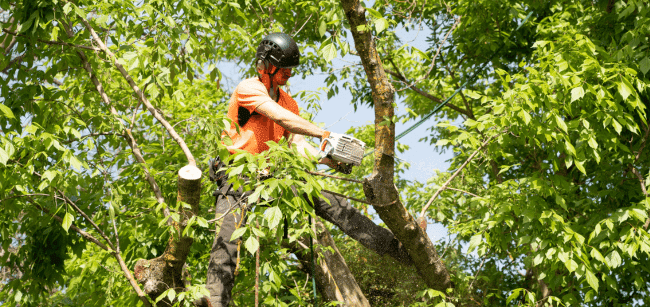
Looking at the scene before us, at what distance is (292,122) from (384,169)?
1.88 feet

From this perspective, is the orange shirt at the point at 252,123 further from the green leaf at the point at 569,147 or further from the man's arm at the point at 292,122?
the green leaf at the point at 569,147

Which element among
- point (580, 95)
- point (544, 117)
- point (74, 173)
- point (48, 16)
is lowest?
point (74, 173)

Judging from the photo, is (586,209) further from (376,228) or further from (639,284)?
(376,228)

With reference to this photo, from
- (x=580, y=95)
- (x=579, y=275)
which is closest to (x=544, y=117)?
(x=580, y=95)

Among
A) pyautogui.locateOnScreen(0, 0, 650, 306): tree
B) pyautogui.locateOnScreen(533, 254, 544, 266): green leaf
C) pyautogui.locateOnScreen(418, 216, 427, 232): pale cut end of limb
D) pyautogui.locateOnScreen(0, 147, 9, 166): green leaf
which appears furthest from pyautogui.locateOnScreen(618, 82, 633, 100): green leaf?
pyautogui.locateOnScreen(0, 147, 9, 166): green leaf

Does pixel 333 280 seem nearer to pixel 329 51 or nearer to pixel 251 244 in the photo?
pixel 251 244

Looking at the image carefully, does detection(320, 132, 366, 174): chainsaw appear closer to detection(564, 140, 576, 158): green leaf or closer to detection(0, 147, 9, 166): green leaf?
detection(564, 140, 576, 158): green leaf

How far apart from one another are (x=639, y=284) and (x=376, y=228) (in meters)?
2.25

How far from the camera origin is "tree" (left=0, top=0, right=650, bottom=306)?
3.31m

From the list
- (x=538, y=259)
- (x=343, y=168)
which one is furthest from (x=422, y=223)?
(x=343, y=168)

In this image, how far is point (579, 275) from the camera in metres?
3.84

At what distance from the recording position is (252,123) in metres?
3.51

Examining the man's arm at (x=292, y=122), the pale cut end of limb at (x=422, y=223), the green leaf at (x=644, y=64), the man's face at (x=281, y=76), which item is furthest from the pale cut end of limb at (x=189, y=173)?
the green leaf at (x=644, y=64)

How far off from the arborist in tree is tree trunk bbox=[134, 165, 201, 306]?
187 mm
